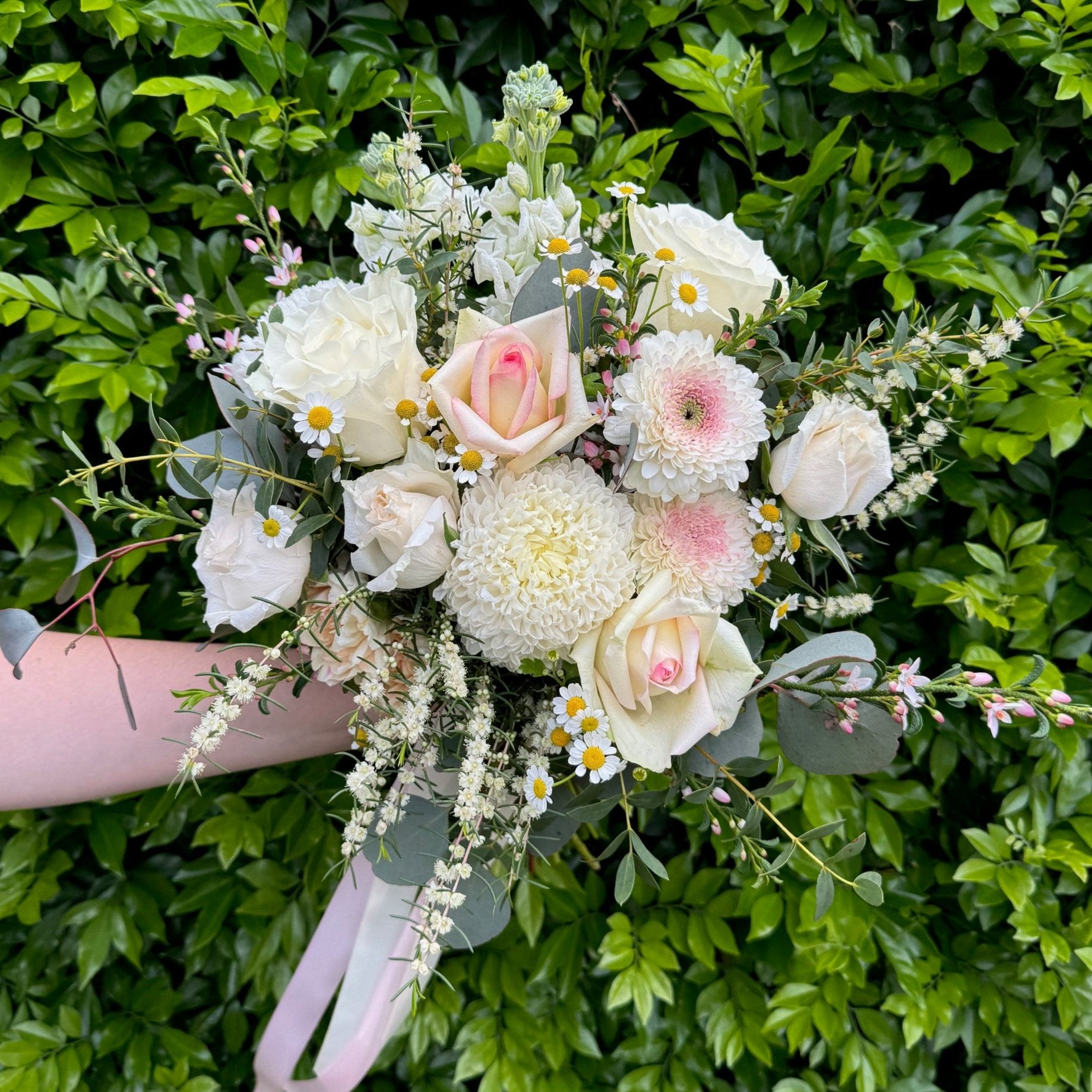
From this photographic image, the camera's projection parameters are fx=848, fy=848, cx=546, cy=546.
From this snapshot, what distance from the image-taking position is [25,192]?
3.04 ft

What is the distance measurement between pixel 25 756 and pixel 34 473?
0.41m

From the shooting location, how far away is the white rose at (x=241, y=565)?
609mm

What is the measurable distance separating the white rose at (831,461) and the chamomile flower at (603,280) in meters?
0.17

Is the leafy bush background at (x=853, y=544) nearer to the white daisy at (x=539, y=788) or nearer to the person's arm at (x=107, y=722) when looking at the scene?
the person's arm at (x=107, y=722)

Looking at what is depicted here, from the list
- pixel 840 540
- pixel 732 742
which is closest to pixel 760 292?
pixel 732 742

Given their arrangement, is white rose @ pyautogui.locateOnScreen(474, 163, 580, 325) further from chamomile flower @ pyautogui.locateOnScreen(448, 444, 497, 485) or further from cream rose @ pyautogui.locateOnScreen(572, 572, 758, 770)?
cream rose @ pyautogui.locateOnScreen(572, 572, 758, 770)

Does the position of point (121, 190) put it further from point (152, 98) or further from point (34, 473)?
point (34, 473)

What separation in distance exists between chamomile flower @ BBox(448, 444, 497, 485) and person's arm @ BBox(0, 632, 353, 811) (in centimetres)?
33

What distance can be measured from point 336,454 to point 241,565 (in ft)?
0.34

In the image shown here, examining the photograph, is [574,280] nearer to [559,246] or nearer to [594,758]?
[559,246]

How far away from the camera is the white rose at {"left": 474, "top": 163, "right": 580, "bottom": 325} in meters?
0.66

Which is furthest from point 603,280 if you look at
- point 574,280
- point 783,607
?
point 783,607

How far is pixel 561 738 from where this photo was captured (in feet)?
2.03

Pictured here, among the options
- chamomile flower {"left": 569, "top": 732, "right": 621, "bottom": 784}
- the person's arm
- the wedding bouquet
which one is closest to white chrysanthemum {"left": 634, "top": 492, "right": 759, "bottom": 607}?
the wedding bouquet
